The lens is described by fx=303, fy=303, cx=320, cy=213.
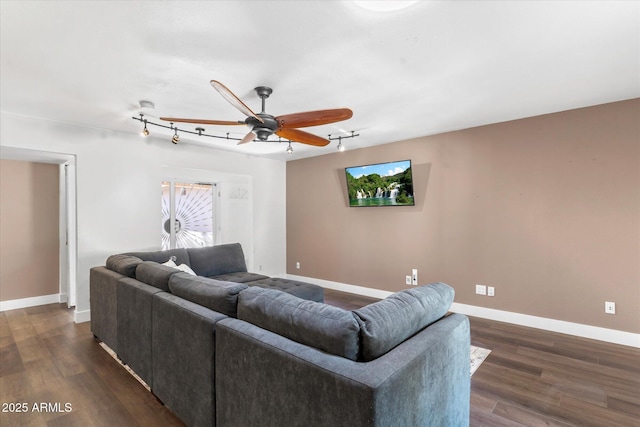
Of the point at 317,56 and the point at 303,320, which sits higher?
the point at 317,56

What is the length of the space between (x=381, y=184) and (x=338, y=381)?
3.89 metres

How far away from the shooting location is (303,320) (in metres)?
1.40

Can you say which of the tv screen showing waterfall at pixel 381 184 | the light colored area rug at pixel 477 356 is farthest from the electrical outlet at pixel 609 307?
the tv screen showing waterfall at pixel 381 184

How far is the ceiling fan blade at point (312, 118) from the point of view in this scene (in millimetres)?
2299

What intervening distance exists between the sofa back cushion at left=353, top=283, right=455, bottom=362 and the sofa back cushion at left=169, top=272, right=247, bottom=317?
0.77 meters

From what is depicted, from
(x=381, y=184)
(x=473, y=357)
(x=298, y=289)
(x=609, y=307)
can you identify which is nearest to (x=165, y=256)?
(x=298, y=289)

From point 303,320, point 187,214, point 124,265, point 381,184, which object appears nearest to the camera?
point 303,320

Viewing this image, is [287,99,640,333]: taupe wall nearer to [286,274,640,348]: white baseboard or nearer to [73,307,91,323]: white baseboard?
[286,274,640,348]: white baseboard

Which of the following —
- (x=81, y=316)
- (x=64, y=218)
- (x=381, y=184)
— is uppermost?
(x=381, y=184)

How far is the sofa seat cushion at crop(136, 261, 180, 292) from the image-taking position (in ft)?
7.49

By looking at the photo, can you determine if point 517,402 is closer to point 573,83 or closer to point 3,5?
point 573,83

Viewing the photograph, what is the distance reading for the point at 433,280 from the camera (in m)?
4.33

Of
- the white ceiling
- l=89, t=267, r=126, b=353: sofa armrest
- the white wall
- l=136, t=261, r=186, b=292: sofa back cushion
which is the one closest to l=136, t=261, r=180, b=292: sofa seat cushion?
l=136, t=261, r=186, b=292: sofa back cushion

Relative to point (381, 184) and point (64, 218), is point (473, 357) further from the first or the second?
point (64, 218)
